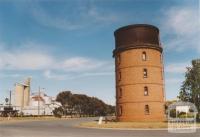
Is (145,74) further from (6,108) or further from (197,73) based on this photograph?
(6,108)

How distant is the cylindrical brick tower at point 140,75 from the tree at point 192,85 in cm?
370

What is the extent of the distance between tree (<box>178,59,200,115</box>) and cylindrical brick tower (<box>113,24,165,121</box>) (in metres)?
3.70

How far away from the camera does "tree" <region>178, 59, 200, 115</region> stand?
3775 cm

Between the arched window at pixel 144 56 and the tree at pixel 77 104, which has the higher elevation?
the arched window at pixel 144 56

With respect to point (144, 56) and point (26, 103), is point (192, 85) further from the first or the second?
point (26, 103)

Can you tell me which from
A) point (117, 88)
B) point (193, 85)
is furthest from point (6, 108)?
point (193, 85)

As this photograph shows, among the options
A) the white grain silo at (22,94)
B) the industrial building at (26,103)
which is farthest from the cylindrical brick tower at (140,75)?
the white grain silo at (22,94)

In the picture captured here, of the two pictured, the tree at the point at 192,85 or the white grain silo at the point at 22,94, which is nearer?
the tree at the point at 192,85

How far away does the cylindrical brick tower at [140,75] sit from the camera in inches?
1581

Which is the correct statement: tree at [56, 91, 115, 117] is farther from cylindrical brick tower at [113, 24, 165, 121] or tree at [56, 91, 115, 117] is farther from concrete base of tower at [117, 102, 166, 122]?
concrete base of tower at [117, 102, 166, 122]

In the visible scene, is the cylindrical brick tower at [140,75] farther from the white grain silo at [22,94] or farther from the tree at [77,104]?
the white grain silo at [22,94]

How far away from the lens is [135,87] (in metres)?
40.2

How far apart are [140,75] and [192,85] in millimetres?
6834

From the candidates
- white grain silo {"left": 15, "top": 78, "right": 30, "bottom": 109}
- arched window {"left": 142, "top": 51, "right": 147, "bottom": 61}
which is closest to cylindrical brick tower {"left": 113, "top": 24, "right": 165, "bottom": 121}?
arched window {"left": 142, "top": 51, "right": 147, "bottom": 61}
